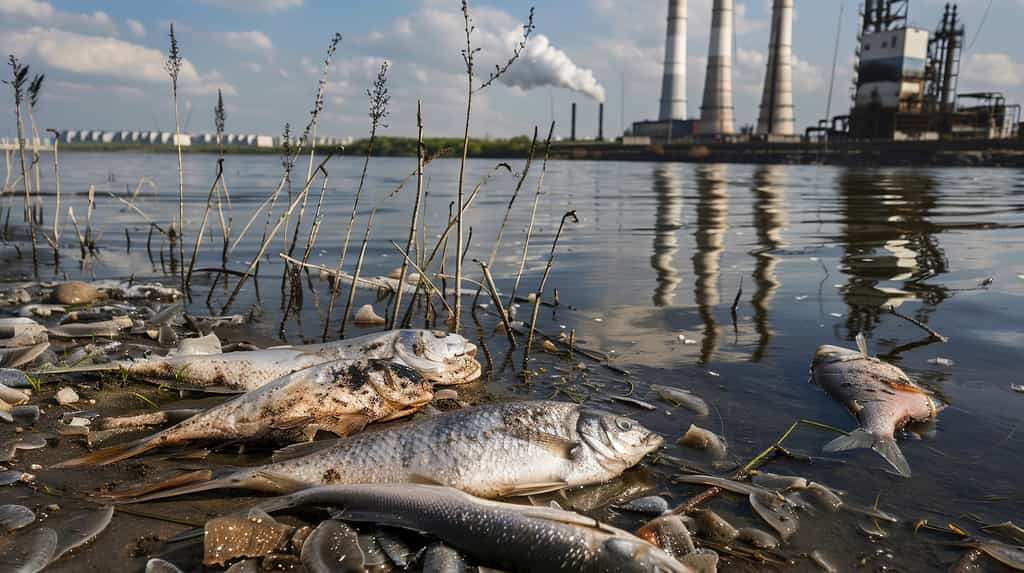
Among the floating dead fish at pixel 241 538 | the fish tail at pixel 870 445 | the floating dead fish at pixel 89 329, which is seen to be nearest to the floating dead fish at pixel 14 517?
the floating dead fish at pixel 241 538

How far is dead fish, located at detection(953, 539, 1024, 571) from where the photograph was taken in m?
2.69

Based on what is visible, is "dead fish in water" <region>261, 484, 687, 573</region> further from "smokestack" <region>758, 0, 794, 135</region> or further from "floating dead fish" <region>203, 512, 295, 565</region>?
"smokestack" <region>758, 0, 794, 135</region>

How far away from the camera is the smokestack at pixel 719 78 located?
76000mm

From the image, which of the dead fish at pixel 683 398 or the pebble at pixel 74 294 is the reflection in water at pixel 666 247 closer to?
the dead fish at pixel 683 398

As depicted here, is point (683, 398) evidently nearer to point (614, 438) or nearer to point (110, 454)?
point (614, 438)

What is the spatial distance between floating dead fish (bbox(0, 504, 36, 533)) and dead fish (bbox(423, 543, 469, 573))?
5.56ft

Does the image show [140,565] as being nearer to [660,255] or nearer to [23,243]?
[660,255]

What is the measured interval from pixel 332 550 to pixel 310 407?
1.34 metres

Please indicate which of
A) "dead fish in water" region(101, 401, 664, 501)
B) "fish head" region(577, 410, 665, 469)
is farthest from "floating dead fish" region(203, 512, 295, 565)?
"fish head" region(577, 410, 665, 469)

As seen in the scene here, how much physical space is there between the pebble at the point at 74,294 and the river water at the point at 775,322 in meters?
1.07

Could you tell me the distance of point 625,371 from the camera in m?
5.11

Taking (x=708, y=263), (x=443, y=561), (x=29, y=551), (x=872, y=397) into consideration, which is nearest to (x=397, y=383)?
(x=443, y=561)

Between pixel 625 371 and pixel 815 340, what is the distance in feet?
6.76

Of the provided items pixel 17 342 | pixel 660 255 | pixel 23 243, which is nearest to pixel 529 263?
pixel 660 255
